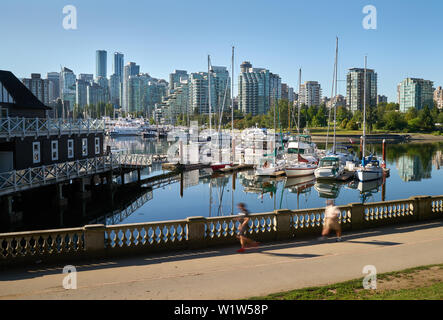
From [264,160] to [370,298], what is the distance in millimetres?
54812

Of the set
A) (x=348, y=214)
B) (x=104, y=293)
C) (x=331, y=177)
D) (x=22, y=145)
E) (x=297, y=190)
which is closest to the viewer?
(x=104, y=293)

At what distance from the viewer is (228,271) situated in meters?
12.0

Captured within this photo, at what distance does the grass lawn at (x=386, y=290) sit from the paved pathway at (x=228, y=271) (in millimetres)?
553

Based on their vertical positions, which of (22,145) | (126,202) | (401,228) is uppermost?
(22,145)

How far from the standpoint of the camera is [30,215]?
3122 centimetres

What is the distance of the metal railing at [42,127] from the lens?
92.7 feet

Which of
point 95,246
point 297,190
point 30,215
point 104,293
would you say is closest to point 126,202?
point 30,215

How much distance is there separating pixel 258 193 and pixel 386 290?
114ft

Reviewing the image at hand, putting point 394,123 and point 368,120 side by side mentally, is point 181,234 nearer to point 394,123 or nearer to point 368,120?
point 368,120
